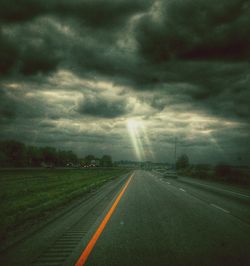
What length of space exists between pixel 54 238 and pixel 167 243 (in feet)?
9.16

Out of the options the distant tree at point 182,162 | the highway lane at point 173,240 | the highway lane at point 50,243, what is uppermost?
the distant tree at point 182,162

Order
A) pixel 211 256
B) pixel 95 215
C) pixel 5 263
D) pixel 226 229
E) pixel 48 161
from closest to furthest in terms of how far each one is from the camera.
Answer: pixel 5 263 < pixel 211 256 < pixel 226 229 < pixel 95 215 < pixel 48 161

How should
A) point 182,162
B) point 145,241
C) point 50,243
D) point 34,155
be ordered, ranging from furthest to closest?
point 34,155 < point 182,162 < point 145,241 < point 50,243

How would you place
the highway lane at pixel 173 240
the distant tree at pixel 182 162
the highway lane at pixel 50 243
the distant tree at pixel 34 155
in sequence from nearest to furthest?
the highway lane at pixel 50 243
the highway lane at pixel 173 240
the distant tree at pixel 182 162
the distant tree at pixel 34 155

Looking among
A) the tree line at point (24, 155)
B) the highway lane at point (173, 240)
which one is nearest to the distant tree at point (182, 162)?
the tree line at point (24, 155)

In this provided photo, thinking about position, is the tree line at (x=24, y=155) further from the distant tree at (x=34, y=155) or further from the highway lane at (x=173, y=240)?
the highway lane at (x=173, y=240)

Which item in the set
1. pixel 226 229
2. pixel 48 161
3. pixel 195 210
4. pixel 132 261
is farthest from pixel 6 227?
pixel 48 161

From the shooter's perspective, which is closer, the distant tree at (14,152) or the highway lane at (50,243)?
the highway lane at (50,243)

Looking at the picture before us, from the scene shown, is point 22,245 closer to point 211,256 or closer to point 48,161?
point 211,256

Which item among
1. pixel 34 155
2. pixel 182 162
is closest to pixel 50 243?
pixel 182 162

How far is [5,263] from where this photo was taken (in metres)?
5.32

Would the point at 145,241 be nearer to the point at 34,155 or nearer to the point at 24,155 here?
the point at 24,155

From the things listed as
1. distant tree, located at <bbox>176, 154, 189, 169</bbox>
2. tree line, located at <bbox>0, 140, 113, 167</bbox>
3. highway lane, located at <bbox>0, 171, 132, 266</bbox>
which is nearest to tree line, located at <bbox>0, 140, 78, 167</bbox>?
tree line, located at <bbox>0, 140, 113, 167</bbox>

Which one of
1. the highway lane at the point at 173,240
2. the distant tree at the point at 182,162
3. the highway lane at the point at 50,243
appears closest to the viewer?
the highway lane at the point at 50,243
